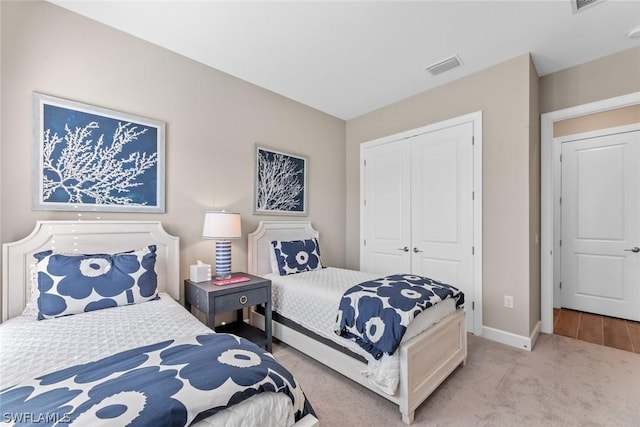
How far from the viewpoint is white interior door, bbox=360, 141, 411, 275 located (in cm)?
350

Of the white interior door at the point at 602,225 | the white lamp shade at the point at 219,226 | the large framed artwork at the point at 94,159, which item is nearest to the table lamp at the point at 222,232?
the white lamp shade at the point at 219,226

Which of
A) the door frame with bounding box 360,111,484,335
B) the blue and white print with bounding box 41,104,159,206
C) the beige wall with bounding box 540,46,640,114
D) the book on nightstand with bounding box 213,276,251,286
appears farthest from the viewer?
the door frame with bounding box 360,111,484,335

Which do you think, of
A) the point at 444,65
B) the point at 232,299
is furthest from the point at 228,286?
the point at 444,65

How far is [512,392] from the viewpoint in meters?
1.95

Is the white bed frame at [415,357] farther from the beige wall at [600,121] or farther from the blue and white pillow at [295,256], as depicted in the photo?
the beige wall at [600,121]

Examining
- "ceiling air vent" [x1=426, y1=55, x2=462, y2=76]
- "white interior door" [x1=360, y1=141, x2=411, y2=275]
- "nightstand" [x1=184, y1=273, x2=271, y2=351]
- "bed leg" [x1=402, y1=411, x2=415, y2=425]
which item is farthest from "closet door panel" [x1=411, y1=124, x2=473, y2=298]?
"nightstand" [x1=184, y1=273, x2=271, y2=351]

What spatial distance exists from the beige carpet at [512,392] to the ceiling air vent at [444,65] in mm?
2719

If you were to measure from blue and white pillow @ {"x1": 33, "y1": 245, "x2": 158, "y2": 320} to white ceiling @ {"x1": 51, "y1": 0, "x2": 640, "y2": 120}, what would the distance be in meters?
1.78

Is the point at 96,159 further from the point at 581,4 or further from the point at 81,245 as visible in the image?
the point at 581,4

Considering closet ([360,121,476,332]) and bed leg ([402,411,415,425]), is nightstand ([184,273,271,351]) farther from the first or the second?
closet ([360,121,476,332])

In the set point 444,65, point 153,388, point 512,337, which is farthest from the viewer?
point 444,65

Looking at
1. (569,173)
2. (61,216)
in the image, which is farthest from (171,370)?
(569,173)

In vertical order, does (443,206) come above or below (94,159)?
below

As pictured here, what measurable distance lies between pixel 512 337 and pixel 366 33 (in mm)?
3024
